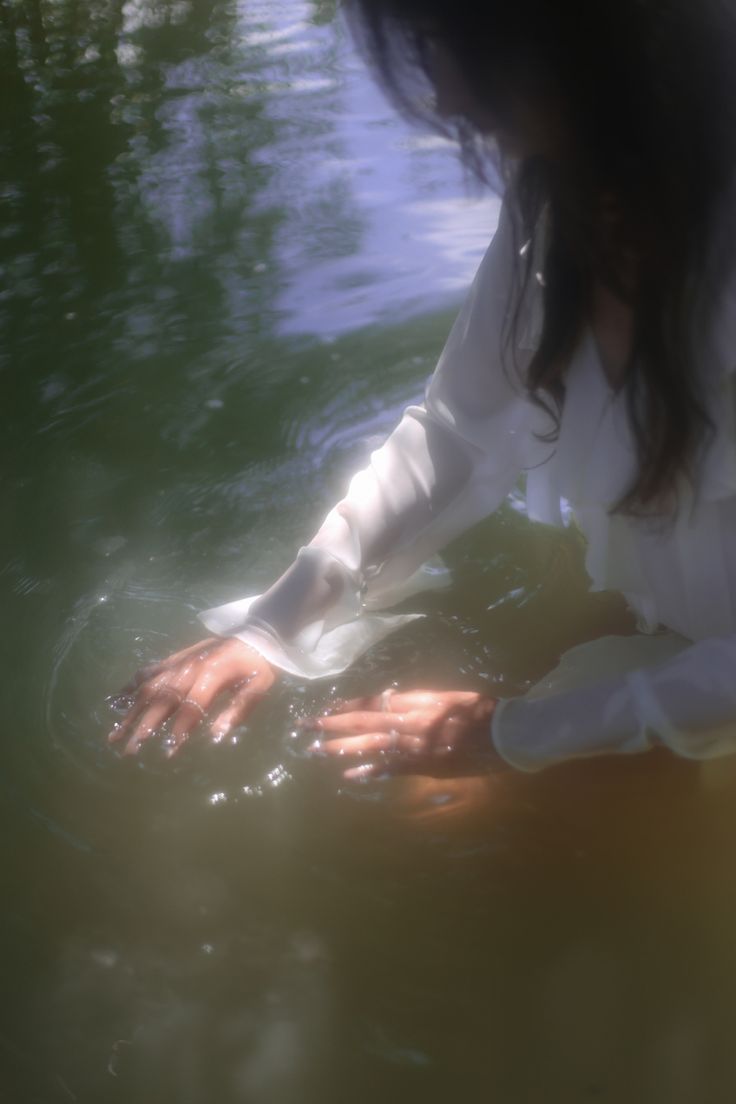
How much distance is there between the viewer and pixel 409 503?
4.46ft

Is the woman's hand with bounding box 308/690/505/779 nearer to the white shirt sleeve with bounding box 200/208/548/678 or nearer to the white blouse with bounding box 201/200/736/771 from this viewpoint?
the white blouse with bounding box 201/200/736/771

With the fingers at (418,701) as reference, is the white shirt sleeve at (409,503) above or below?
above

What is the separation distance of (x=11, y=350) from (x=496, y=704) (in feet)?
5.04

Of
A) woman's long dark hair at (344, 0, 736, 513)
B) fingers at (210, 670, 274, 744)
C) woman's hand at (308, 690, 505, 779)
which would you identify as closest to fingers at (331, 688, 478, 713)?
woman's hand at (308, 690, 505, 779)

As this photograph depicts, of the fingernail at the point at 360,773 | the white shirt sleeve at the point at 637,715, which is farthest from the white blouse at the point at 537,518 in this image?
the fingernail at the point at 360,773

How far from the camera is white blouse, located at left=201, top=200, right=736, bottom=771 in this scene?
1037mm

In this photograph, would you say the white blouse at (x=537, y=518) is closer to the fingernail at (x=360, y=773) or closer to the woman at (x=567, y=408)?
the woman at (x=567, y=408)

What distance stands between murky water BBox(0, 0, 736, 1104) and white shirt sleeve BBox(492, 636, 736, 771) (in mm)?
76

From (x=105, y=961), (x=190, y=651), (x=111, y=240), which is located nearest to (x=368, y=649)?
(x=190, y=651)

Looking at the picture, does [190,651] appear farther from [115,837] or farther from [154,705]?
[115,837]

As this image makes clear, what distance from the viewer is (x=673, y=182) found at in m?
0.92

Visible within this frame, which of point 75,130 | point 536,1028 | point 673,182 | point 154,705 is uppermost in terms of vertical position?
point 673,182

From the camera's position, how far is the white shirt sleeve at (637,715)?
3.33 feet

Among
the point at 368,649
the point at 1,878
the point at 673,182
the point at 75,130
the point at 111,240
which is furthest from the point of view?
the point at 75,130
